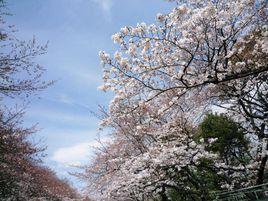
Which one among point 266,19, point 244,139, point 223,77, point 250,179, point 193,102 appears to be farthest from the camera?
point 244,139

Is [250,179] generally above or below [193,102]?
below

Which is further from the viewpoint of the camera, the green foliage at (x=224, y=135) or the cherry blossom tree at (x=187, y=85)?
the green foliage at (x=224, y=135)

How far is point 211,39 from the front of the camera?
27.0 ft

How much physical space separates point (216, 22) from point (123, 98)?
9.95ft

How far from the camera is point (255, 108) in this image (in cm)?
1269

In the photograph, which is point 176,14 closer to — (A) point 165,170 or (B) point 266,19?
(B) point 266,19

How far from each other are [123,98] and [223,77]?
2659 millimetres

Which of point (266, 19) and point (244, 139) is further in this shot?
point (244, 139)

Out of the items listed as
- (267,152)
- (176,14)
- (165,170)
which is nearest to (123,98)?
(176,14)

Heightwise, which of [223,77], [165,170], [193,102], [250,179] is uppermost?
[193,102]

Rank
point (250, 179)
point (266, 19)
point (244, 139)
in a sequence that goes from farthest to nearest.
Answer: point (244, 139) < point (250, 179) < point (266, 19)

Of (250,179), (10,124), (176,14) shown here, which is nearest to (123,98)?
(176,14)

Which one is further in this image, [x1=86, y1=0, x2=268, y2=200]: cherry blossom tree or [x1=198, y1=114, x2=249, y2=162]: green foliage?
[x1=198, y1=114, x2=249, y2=162]: green foliage

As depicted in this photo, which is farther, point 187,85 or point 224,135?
point 224,135
